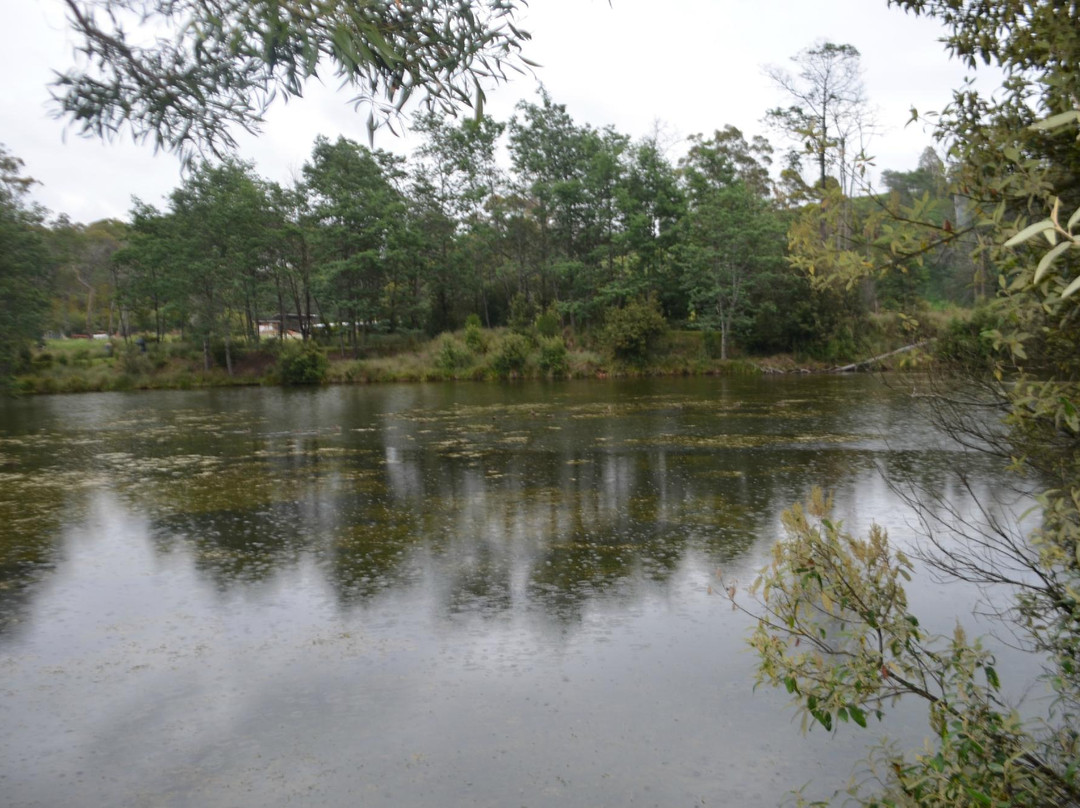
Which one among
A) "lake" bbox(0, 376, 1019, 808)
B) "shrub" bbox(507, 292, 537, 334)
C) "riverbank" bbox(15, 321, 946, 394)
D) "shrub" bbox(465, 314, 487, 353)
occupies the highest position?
"shrub" bbox(507, 292, 537, 334)

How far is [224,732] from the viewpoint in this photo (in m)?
3.92

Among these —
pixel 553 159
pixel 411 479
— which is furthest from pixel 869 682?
pixel 553 159

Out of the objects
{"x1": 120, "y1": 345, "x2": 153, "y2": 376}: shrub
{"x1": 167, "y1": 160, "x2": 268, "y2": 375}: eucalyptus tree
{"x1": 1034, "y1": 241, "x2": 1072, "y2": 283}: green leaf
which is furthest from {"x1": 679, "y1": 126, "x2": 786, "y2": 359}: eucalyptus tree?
{"x1": 1034, "y1": 241, "x2": 1072, "y2": 283}: green leaf

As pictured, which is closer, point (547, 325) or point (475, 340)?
point (475, 340)

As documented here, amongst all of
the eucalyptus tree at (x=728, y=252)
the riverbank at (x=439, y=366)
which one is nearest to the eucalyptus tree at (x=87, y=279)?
the riverbank at (x=439, y=366)

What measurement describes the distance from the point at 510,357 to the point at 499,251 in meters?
10.5

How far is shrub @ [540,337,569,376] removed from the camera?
3072 centimetres

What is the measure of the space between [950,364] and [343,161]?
36.1 m

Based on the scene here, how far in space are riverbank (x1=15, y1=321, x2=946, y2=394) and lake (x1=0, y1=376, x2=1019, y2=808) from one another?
1840cm

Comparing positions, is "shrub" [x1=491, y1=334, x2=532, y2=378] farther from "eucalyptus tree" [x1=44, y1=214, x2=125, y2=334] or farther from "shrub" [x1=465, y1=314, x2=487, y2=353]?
→ "eucalyptus tree" [x1=44, y1=214, x2=125, y2=334]

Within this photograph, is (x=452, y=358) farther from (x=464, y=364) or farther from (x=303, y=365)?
(x=303, y=365)

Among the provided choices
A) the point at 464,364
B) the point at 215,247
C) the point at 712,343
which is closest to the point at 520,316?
the point at 464,364

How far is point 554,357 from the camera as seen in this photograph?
30781mm

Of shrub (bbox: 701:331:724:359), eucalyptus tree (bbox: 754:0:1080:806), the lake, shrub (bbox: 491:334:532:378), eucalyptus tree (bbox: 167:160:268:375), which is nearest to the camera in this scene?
eucalyptus tree (bbox: 754:0:1080:806)
